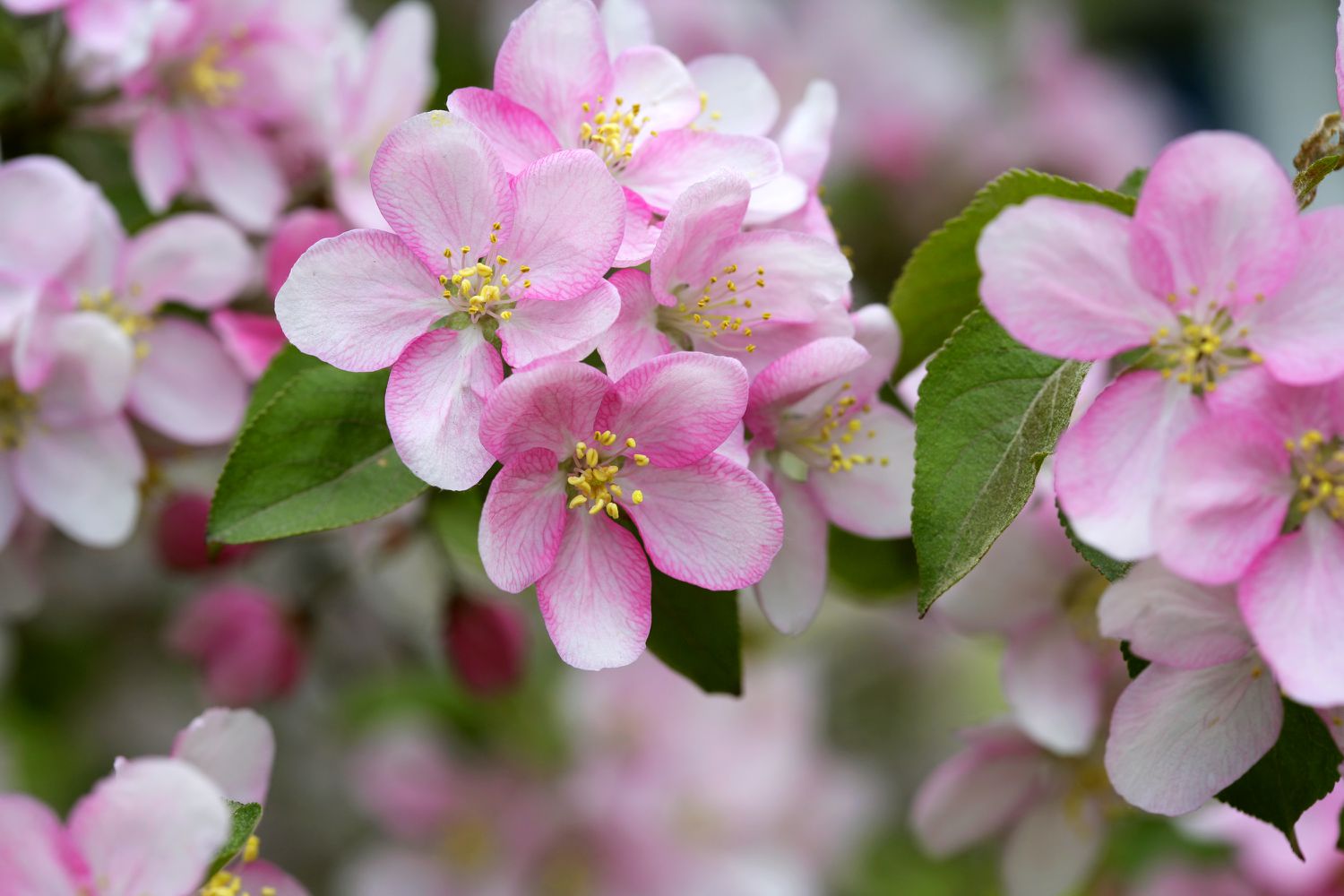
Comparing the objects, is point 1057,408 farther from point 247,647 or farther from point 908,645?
point 908,645

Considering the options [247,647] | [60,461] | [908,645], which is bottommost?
[908,645]

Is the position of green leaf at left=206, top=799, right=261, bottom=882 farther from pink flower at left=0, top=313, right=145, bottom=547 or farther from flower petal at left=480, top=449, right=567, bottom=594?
pink flower at left=0, top=313, right=145, bottom=547

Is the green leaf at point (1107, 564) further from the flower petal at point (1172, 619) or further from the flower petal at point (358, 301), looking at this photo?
the flower petal at point (358, 301)

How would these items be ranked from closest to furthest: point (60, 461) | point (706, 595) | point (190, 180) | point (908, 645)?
1. point (706, 595)
2. point (60, 461)
3. point (190, 180)
4. point (908, 645)

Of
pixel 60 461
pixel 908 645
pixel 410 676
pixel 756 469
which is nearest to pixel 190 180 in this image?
pixel 60 461

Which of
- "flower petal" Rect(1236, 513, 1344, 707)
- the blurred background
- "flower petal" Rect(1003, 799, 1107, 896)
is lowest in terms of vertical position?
the blurred background

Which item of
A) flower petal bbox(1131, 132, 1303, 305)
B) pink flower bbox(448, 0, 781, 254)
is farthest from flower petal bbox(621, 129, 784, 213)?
flower petal bbox(1131, 132, 1303, 305)

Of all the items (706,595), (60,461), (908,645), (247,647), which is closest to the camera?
(706,595)
